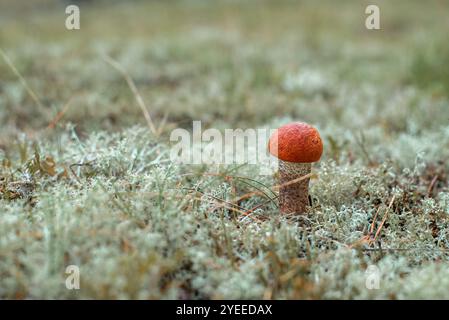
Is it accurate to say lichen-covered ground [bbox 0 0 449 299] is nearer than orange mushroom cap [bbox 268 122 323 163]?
Yes

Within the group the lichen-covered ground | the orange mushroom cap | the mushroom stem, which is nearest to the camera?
the lichen-covered ground

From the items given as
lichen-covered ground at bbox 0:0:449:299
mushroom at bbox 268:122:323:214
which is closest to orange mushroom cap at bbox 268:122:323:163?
mushroom at bbox 268:122:323:214

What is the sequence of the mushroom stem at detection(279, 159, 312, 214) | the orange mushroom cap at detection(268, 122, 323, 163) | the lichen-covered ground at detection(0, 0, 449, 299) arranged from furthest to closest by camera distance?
1. the mushroom stem at detection(279, 159, 312, 214)
2. the orange mushroom cap at detection(268, 122, 323, 163)
3. the lichen-covered ground at detection(0, 0, 449, 299)

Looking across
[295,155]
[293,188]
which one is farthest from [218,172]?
[295,155]

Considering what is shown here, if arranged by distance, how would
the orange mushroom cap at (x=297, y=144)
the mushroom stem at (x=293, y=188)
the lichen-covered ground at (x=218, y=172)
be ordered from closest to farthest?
the lichen-covered ground at (x=218, y=172)
the orange mushroom cap at (x=297, y=144)
the mushroom stem at (x=293, y=188)

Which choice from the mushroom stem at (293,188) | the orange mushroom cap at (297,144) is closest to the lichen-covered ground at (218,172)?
the mushroom stem at (293,188)

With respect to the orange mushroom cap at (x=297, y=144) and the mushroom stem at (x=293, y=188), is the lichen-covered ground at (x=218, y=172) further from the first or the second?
the orange mushroom cap at (x=297, y=144)

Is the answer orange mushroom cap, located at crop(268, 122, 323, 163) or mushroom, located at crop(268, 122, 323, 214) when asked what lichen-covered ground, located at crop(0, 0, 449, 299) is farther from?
orange mushroom cap, located at crop(268, 122, 323, 163)

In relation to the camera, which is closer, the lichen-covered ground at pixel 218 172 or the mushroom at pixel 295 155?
the lichen-covered ground at pixel 218 172
